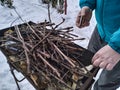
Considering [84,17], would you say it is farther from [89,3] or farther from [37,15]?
[37,15]

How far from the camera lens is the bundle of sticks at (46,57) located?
1.69 m

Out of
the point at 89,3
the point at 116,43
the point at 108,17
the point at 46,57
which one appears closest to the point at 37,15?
the point at 89,3

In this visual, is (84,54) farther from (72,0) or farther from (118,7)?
(72,0)

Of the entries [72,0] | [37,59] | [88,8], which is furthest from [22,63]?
[72,0]

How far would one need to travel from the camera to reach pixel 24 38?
2152mm

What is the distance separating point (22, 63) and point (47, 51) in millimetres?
233

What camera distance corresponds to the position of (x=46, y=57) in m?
1.86

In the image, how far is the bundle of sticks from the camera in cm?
169

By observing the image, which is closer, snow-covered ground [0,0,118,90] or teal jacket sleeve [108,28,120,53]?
teal jacket sleeve [108,28,120,53]

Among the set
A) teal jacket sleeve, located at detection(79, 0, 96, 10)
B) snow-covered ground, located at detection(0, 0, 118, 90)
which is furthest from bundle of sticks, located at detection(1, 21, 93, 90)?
snow-covered ground, located at detection(0, 0, 118, 90)

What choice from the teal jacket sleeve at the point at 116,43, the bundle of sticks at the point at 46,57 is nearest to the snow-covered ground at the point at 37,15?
the bundle of sticks at the point at 46,57

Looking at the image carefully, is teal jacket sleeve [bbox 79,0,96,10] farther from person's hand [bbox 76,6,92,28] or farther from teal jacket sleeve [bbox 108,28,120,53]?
teal jacket sleeve [bbox 108,28,120,53]

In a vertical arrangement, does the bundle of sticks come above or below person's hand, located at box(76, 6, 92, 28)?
below

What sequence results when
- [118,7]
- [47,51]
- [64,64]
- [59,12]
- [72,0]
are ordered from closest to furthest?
1. [118,7]
2. [64,64]
3. [47,51]
4. [59,12]
5. [72,0]
